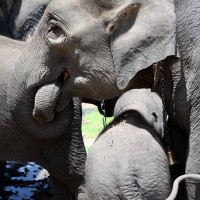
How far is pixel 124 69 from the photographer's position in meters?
1.05

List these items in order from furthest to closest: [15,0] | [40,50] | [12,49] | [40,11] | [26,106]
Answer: [15,0], [40,11], [12,49], [26,106], [40,50]

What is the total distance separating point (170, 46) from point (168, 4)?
0.08 meters

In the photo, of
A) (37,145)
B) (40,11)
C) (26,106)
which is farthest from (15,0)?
(26,106)

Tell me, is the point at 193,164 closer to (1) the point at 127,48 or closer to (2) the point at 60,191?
(1) the point at 127,48

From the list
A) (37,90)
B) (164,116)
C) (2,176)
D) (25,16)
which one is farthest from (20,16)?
(164,116)

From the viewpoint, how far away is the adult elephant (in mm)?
1021

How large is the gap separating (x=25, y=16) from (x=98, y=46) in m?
0.94

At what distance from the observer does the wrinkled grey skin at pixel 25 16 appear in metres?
1.90

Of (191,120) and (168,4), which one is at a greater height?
(168,4)

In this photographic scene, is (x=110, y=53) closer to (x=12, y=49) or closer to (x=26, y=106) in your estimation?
(x=26, y=106)

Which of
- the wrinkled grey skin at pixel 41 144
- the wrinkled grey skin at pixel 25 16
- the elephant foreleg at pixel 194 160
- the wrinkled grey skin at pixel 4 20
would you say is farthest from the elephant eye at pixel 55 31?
the wrinkled grey skin at pixel 4 20

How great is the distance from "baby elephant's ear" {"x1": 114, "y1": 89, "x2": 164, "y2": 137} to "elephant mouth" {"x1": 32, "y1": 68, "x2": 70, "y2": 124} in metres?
0.12

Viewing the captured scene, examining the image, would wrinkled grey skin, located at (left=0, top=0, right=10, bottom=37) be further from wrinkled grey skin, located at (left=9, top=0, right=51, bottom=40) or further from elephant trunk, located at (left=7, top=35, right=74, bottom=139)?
elephant trunk, located at (left=7, top=35, right=74, bottom=139)

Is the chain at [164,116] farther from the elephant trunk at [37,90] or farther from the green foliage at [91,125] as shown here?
the green foliage at [91,125]
